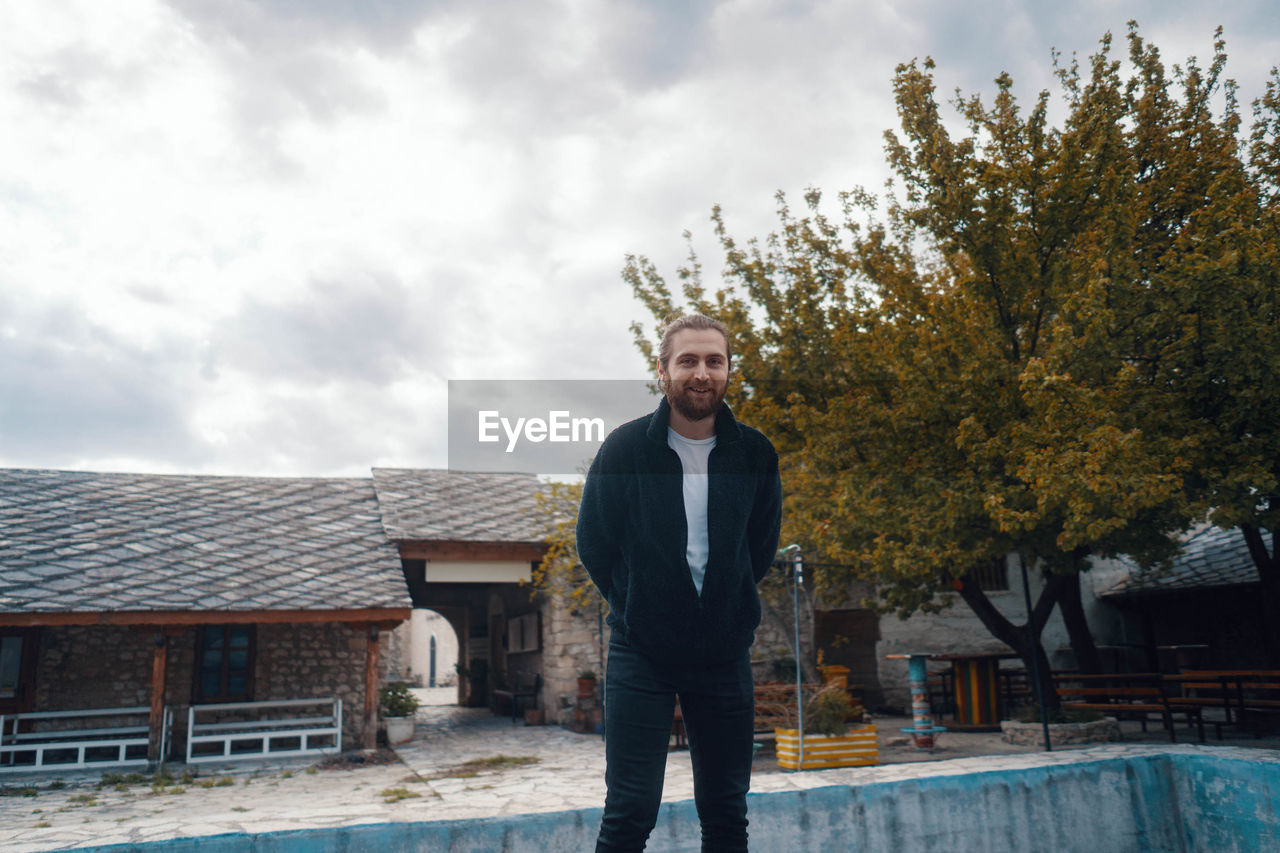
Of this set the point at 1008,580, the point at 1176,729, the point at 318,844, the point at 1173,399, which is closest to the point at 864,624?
the point at 1008,580

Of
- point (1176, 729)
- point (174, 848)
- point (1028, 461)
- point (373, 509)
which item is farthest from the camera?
point (373, 509)

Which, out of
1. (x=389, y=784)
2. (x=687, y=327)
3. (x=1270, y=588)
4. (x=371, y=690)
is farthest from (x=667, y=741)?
(x=1270, y=588)

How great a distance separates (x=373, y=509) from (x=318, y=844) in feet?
38.2

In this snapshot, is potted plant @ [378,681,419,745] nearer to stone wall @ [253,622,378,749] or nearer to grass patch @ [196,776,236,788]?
stone wall @ [253,622,378,749]

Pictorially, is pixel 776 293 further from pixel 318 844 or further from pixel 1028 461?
pixel 318 844

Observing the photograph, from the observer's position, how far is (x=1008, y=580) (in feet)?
52.4

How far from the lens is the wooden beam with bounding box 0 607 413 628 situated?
9602mm

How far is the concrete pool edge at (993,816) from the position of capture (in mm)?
3686

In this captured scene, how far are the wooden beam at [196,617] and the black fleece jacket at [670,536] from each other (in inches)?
376

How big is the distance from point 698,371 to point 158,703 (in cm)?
1095

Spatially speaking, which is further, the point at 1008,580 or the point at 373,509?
the point at 1008,580

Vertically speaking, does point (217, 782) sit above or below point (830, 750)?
below

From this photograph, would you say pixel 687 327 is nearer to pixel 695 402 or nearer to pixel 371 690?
pixel 695 402

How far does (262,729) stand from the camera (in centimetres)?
1167
